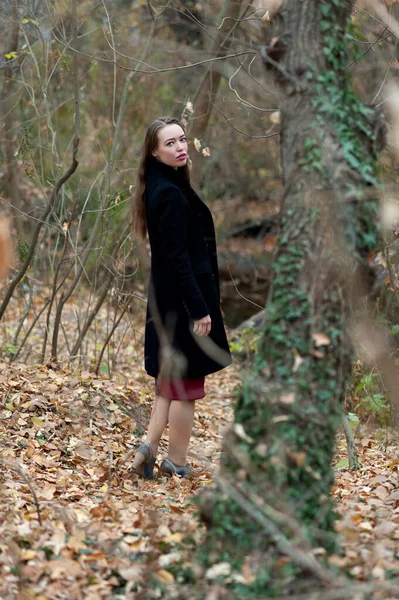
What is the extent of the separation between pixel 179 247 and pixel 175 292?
291 mm

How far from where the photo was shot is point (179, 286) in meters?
4.16

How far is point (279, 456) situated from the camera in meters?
2.69

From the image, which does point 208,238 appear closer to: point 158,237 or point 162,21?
point 158,237

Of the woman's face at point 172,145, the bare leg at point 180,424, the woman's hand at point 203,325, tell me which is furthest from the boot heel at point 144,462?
the woman's face at point 172,145

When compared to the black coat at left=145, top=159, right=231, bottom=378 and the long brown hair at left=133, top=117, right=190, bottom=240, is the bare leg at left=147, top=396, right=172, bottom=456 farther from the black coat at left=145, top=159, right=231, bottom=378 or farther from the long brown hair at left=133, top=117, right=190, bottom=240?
the long brown hair at left=133, top=117, right=190, bottom=240

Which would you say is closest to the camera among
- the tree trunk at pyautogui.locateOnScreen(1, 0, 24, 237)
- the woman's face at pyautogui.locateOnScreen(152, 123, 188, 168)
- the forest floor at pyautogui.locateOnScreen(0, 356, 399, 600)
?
the forest floor at pyautogui.locateOnScreen(0, 356, 399, 600)

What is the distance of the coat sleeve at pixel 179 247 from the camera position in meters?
4.12

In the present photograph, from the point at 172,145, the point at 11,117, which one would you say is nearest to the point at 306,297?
the point at 172,145

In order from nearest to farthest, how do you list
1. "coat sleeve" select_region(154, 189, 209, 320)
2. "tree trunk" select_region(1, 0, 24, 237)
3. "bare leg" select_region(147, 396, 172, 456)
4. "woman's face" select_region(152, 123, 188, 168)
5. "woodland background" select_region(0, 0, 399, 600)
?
"woodland background" select_region(0, 0, 399, 600), "coat sleeve" select_region(154, 189, 209, 320), "woman's face" select_region(152, 123, 188, 168), "bare leg" select_region(147, 396, 172, 456), "tree trunk" select_region(1, 0, 24, 237)

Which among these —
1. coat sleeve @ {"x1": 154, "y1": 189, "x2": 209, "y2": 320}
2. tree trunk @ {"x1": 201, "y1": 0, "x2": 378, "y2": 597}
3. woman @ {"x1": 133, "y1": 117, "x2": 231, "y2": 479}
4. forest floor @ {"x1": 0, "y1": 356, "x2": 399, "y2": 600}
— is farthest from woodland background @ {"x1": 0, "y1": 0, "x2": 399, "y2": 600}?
coat sleeve @ {"x1": 154, "y1": 189, "x2": 209, "y2": 320}

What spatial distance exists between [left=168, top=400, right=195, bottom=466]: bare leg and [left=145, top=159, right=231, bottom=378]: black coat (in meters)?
0.18

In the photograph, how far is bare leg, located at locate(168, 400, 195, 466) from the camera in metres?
4.41

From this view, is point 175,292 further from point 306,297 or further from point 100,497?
point 306,297

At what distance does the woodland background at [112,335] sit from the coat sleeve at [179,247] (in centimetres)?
68
